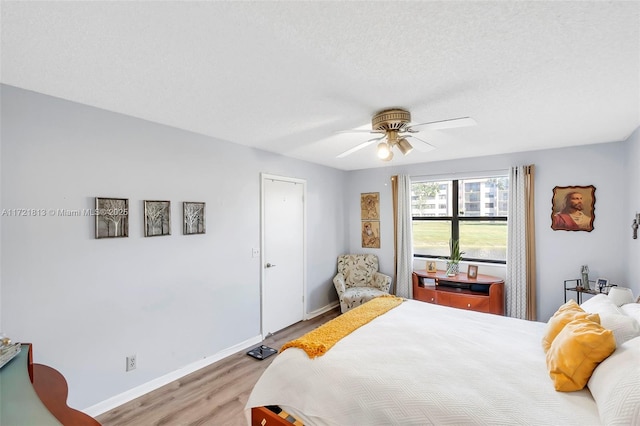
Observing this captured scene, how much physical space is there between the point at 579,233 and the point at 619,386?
3017 mm

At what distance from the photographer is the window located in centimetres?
431

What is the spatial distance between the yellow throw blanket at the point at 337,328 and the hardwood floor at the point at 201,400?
29.0 inches

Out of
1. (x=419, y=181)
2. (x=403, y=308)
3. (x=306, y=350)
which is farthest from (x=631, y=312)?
(x=419, y=181)

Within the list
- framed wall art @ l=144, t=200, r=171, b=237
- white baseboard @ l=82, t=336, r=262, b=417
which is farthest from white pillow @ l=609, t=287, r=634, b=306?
framed wall art @ l=144, t=200, r=171, b=237

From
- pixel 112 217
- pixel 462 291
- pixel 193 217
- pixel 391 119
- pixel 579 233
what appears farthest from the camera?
pixel 462 291

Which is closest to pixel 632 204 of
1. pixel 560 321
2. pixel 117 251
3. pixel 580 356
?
pixel 560 321

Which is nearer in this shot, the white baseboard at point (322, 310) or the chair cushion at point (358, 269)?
the white baseboard at point (322, 310)

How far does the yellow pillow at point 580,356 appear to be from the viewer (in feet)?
5.02

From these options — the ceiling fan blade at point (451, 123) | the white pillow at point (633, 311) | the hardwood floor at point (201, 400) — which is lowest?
the hardwood floor at point (201, 400)

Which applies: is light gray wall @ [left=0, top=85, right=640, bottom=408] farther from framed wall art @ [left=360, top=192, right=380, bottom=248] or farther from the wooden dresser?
framed wall art @ [left=360, top=192, right=380, bottom=248]

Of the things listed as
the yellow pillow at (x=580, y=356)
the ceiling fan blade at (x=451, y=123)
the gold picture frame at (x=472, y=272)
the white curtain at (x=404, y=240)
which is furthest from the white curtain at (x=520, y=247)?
the yellow pillow at (x=580, y=356)

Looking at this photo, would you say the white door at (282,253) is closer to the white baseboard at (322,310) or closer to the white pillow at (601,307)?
the white baseboard at (322,310)

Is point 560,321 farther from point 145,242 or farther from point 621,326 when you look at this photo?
point 145,242

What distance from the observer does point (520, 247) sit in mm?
3891
